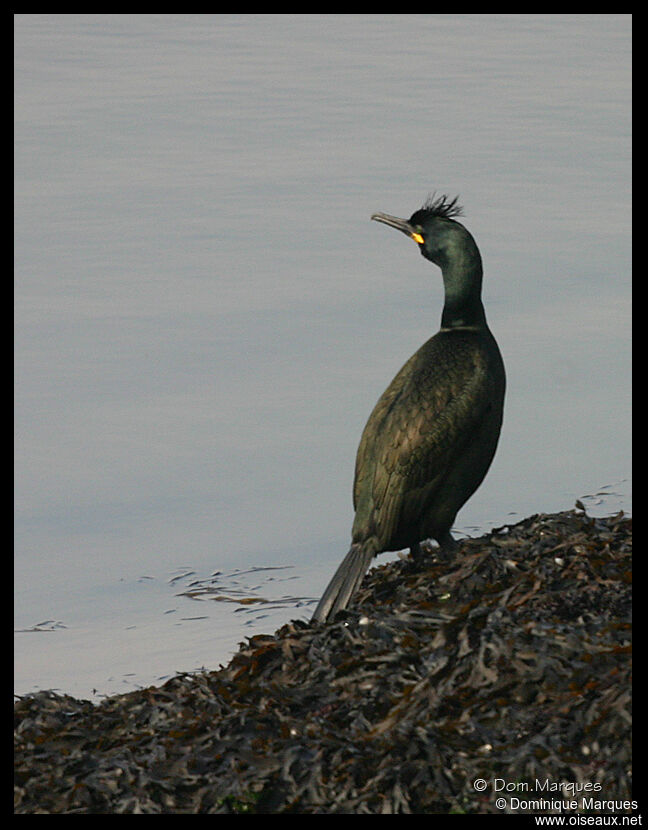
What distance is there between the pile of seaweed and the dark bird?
0.38m

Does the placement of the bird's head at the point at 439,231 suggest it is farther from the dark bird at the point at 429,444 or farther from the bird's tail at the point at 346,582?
the bird's tail at the point at 346,582

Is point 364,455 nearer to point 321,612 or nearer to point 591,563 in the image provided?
point 321,612

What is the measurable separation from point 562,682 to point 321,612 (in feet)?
3.98

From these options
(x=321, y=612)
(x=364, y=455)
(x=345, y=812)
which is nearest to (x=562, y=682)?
(x=345, y=812)

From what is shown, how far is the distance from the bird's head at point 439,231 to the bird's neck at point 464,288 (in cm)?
3

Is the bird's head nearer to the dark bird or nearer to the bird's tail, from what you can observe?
the dark bird

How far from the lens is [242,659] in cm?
513

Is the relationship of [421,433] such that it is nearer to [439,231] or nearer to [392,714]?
[439,231]

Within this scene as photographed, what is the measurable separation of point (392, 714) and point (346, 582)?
1098 millimetres

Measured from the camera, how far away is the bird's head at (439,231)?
19.5 ft

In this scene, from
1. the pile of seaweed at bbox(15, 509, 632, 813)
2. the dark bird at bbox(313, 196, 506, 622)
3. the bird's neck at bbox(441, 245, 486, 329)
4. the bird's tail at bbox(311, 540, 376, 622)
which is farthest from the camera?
the bird's neck at bbox(441, 245, 486, 329)

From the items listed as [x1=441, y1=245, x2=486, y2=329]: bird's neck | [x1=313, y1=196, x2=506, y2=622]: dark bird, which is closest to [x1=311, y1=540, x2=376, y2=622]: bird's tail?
[x1=313, y1=196, x2=506, y2=622]: dark bird

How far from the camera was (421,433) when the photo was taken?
5656mm

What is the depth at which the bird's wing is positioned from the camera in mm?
5660
